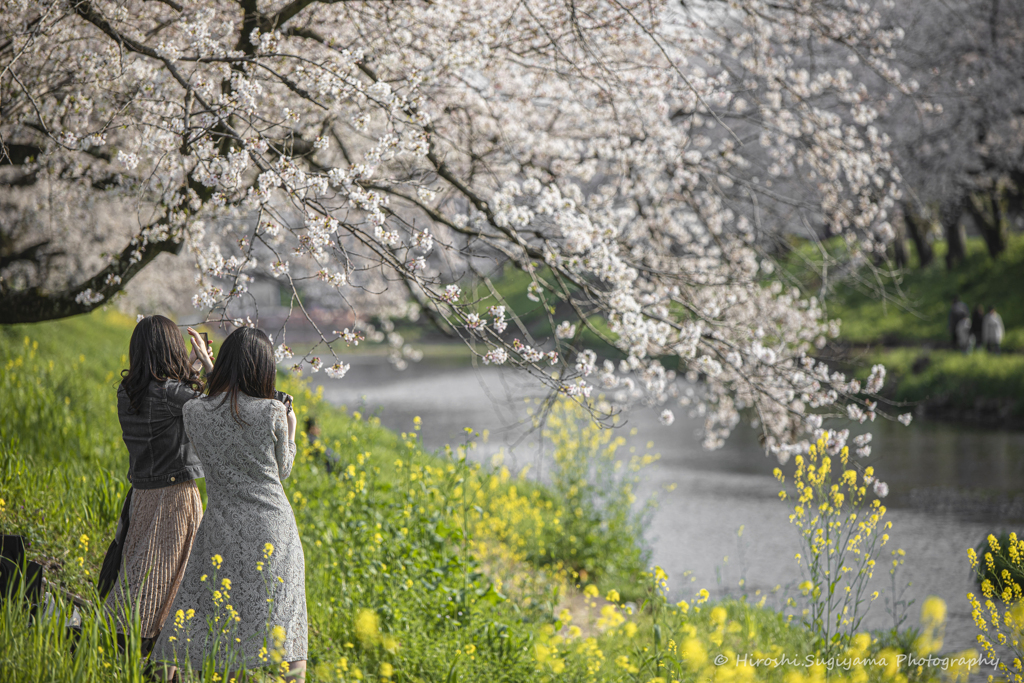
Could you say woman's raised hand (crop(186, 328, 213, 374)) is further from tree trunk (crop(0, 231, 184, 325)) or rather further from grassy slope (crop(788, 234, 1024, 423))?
grassy slope (crop(788, 234, 1024, 423))

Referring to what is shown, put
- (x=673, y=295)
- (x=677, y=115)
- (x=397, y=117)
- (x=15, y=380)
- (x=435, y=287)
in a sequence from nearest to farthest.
Answer: (x=435, y=287), (x=397, y=117), (x=673, y=295), (x=15, y=380), (x=677, y=115)

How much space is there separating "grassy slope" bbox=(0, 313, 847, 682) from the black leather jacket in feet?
2.07

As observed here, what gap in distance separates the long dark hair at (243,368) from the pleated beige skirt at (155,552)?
2.02ft

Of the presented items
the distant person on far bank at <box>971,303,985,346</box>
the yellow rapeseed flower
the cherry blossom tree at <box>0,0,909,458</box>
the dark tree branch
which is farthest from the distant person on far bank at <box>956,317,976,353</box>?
the dark tree branch

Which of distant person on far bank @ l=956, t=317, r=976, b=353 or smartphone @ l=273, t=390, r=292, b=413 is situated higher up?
distant person on far bank @ l=956, t=317, r=976, b=353

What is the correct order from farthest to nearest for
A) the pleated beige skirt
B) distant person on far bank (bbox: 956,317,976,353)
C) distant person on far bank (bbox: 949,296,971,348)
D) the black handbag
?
1. distant person on far bank (bbox: 949,296,971,348)
2. distant person on far bank (bbox: 956,317,976,353)
3. the black handbag
4. the pleated beige skirt

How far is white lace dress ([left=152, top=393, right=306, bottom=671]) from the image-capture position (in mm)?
2688

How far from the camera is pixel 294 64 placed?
13.6ft

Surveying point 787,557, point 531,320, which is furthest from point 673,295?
point 531,320

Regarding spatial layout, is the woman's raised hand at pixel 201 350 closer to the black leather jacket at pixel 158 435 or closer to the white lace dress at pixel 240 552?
the black leather jacket at pixel 158 435

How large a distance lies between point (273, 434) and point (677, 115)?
5.39 m

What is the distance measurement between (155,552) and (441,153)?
398 cm

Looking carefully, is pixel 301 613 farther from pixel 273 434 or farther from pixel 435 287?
pixel 435 287

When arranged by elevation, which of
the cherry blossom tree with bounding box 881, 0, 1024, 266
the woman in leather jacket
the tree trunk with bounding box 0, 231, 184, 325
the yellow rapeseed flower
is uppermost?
the cherry blossom tree with bounding box 881, 0, 1024, 266
